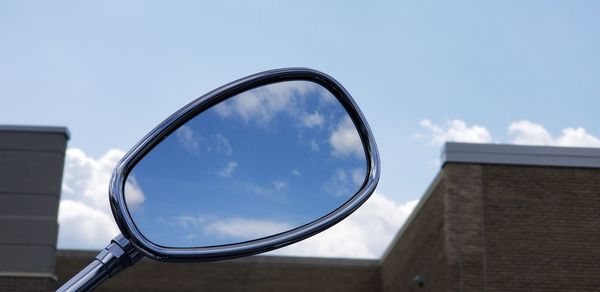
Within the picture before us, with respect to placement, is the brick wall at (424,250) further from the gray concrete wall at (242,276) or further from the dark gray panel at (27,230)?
the dark gray panel at (27,230)

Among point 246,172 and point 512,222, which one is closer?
point 246,172

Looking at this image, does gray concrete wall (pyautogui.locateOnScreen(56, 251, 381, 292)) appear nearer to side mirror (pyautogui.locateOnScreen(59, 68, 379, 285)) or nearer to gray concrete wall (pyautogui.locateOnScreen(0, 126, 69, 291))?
gray concrete wall (pyautogui.locateOnScreen(0, 126, 69, 291))

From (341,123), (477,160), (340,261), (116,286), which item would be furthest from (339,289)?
(341,123)

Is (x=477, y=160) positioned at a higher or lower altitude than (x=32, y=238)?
higher

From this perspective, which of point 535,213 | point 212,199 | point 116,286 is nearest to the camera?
point 212,199

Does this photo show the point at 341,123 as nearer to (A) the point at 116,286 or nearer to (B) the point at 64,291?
(B) the point at 64,291

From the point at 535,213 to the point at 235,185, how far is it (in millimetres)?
16200

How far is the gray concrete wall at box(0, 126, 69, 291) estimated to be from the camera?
17609mm

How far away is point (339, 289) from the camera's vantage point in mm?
28609

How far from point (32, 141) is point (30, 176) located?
760 millimetres

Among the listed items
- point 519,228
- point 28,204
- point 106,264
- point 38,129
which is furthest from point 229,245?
point 38,129

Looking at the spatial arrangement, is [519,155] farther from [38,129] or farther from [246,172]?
[246,172]

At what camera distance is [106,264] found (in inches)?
50.5

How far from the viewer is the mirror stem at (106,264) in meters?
1.25
